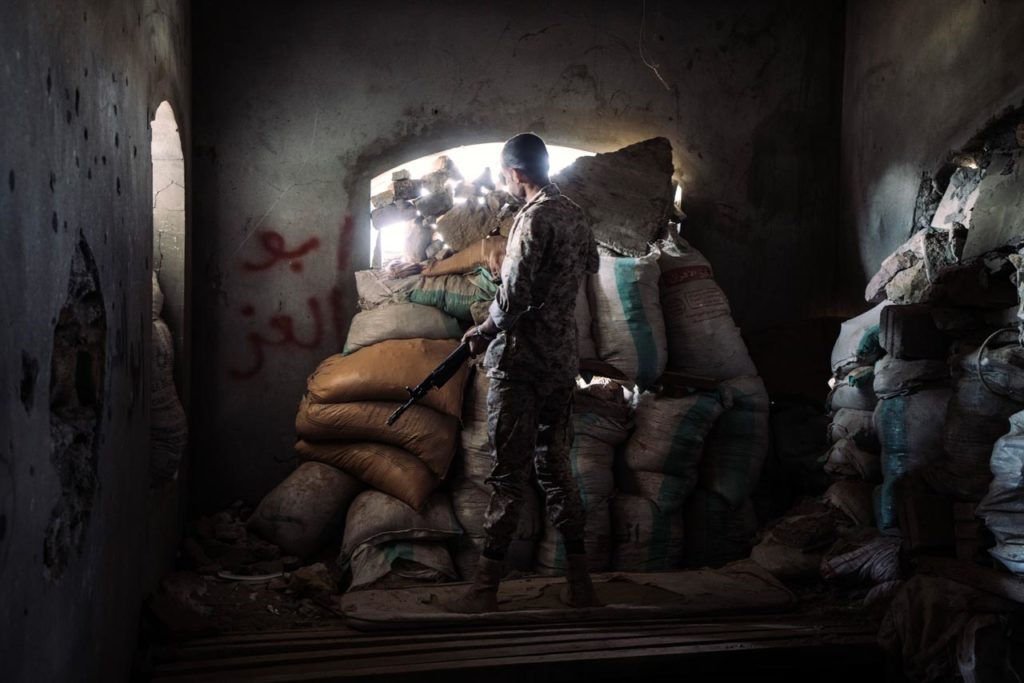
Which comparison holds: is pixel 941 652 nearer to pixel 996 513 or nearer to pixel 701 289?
pixel 996 513

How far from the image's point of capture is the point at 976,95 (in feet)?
13.1

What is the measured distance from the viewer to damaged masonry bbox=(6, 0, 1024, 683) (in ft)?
8.05

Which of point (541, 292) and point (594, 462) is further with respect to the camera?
point (594, 462)

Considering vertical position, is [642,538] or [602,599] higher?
[642,538]

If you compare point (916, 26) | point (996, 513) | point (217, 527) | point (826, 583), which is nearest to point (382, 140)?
point (217, 527)

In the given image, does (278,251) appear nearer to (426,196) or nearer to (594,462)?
(426,196)

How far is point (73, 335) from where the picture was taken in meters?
2.00

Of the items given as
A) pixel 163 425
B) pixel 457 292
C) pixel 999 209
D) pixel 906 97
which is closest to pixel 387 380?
pixel 457 292

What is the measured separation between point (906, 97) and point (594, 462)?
2.40 meters

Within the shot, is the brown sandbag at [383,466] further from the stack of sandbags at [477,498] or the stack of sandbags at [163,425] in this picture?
the stack of sandbags at [163,425]

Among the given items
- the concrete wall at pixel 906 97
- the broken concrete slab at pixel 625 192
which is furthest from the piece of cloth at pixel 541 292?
the concrete wall at pixel 906 97

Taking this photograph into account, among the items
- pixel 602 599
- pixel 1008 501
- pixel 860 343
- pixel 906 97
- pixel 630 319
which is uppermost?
pixel 906 97

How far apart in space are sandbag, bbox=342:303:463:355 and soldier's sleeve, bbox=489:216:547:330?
1.21m

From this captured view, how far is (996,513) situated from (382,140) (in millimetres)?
3317
